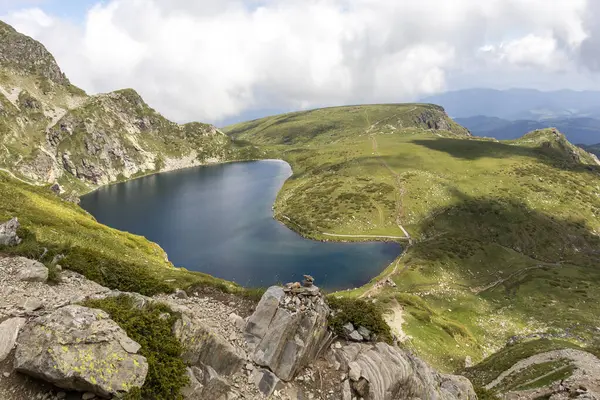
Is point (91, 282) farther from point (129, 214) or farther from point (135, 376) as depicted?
point (129, 214)

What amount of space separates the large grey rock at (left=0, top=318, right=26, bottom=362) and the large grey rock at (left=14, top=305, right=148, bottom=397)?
38 centimetres

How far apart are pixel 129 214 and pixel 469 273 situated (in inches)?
5311

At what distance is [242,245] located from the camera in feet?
376

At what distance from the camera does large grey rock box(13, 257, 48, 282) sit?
20344mm

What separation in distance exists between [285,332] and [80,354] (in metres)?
10.3

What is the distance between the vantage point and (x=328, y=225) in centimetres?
13300

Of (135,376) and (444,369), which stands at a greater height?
(135,376)

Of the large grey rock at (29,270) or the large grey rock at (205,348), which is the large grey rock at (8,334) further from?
the large grey rock at (29,270)

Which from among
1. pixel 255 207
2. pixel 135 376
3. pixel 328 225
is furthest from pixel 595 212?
pixel 135 376

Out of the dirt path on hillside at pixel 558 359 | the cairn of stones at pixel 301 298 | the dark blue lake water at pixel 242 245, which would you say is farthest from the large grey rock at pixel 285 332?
the dark blue lake water at pixel 242 245

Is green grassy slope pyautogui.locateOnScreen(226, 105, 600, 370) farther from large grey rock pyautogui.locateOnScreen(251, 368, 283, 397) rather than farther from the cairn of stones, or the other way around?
large grey rock pyautogui.locateOnScreen(251, 368, 283, 397)

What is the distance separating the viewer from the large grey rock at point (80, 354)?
12.6 metres

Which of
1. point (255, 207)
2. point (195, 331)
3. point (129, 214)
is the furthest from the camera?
point (255, 207)

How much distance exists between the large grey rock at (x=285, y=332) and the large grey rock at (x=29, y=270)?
12.8 m
